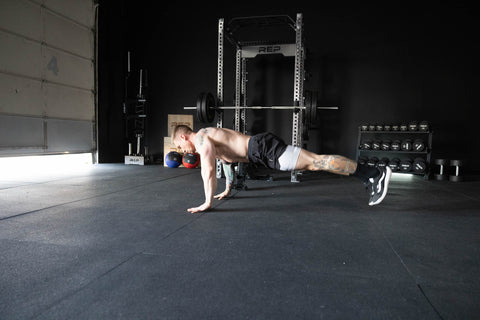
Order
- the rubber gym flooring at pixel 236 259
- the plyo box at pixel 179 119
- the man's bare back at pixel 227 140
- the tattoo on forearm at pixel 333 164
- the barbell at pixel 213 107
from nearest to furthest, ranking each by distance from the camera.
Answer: the rubber gym flooring at pixel 236 259 → the tattoo on forearm at pixel 333 164 → the man's bare back at pixel 227 140 → the barbell at pixel 213 107 → the plyo box at pixel 179 119

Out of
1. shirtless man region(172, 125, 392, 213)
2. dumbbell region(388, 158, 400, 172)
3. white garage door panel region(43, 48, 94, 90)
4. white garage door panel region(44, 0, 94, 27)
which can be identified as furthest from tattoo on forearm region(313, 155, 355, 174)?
white garage door panel region(44, 0, 94, 27)

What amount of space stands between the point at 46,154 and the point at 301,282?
520cm

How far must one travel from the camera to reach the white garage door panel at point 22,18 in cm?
414

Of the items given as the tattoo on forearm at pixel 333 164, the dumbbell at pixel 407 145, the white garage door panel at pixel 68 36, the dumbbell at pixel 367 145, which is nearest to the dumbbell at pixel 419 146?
the dumbbell at pixel 407 145

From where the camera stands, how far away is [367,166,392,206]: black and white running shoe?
7.55 ft

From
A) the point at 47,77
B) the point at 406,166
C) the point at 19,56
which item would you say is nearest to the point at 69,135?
the point at 47,77

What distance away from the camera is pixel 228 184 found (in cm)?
281

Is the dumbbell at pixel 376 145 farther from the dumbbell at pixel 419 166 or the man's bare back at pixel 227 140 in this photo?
the man's bare back at pixel 227 140

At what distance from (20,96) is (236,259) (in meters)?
4.73

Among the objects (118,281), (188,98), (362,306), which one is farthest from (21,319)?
(188,98)

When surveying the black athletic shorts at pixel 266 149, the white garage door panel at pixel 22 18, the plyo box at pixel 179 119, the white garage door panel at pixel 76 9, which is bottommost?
the black athletic shorts at pixel 266 149

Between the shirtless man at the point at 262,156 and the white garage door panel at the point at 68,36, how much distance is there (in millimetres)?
4178

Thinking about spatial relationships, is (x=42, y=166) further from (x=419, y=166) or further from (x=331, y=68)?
(x=419, y=166)

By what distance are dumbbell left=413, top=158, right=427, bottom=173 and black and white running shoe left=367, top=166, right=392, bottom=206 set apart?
2433 mm
